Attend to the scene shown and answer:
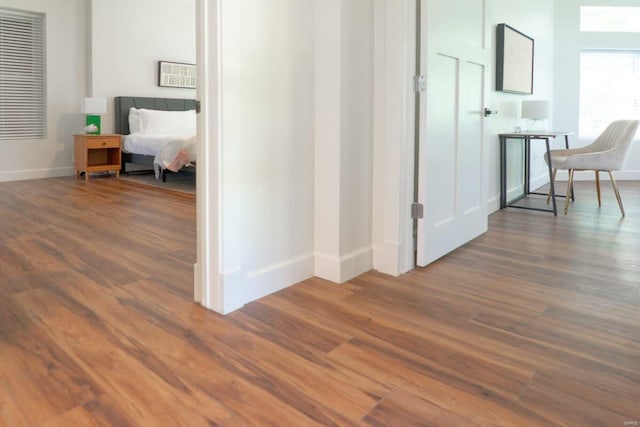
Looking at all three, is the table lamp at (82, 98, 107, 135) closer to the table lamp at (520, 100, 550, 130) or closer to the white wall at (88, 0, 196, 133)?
the white wall at (88, 0, 196, 133)

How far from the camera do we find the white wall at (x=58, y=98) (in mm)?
5953

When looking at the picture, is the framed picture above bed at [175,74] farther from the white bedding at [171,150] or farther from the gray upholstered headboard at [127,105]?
the white bedding at [171,150]

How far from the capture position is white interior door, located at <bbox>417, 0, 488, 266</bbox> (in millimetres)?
2432

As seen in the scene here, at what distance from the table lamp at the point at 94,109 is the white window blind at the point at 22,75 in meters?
0.63

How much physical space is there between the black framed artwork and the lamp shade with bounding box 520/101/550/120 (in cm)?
15

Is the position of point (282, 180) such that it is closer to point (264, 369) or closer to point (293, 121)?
point (293, 121)

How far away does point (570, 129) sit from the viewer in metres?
6.53

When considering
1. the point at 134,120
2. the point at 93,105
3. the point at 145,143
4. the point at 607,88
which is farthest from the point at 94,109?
the point at 607,88

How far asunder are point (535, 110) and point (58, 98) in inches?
224

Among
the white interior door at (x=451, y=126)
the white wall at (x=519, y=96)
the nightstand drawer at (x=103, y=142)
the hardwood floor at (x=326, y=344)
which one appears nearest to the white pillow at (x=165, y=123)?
the nightstand drawer at (x=103, y=142)

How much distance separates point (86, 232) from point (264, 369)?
222 cm

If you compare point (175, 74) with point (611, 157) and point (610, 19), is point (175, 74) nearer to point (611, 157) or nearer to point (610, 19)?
point (611, 157)

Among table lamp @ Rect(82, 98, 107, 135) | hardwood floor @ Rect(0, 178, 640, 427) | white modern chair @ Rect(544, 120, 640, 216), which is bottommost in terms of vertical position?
hardwood floor @ Rect(0, 178, 640, 427)

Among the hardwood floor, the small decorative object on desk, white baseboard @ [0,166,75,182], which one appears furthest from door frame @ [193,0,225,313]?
white baseboard @ [0,166,75,182]
